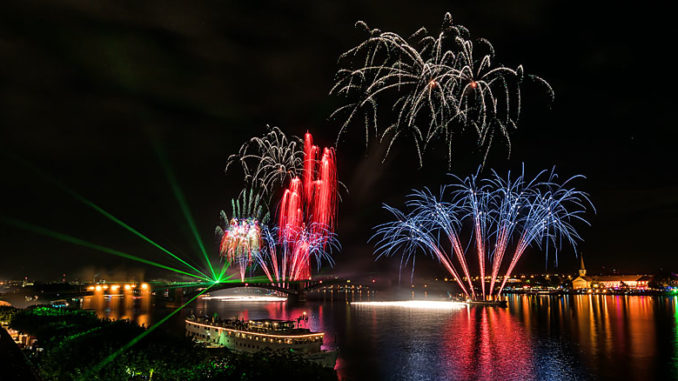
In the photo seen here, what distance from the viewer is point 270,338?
46.4 metres

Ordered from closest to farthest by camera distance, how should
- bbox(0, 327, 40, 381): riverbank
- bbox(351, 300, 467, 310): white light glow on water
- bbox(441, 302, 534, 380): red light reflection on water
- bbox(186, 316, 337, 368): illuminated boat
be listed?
bbox(0, 327, 40, 381): riverbank
bbox(441, 302, 534, 380): red light reflection on water
bbox(186, 316, 337, 368): illuminated boat
bbox(351, 300, 467, 310): white light glow on water

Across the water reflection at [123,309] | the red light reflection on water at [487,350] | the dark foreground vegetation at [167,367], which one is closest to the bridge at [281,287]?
the water reflection at [123,309]

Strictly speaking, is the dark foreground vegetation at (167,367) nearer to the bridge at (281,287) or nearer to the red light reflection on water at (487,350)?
the red light reflection on water at (487,350)

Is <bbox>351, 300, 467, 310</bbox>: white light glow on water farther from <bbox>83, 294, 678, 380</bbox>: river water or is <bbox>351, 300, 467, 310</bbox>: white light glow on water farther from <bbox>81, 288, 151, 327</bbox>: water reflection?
<bbox>81, 288, 151, 327</bbox>: water reflection

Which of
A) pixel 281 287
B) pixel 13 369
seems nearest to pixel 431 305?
pixel 281 287

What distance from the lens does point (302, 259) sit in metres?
107

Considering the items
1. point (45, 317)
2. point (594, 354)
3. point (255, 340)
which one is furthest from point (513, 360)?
point (45, 317)

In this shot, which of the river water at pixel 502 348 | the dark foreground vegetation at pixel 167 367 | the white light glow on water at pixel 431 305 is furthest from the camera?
the white light glow on water at pixel 431 305

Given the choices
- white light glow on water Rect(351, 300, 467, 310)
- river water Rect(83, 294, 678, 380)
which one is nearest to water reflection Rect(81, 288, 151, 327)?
river water Rect(83, 294, 678, 380)

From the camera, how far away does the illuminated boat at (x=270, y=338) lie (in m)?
43.1

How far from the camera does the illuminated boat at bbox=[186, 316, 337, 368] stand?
43.1 meters

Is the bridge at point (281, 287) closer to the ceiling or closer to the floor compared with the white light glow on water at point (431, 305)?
closer to the ceiling

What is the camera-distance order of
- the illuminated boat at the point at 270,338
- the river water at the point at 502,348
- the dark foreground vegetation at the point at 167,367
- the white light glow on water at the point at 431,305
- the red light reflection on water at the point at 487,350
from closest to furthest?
the dark foreground vegetation at the point at 167,367
the red light reflection on water at the point at 487,350
the river water at the point at 502,348
the illuminated boat at the point at 270,338
the white light glow on water at the point at 431,305

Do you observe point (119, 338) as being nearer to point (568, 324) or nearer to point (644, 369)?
point (644, 369)
